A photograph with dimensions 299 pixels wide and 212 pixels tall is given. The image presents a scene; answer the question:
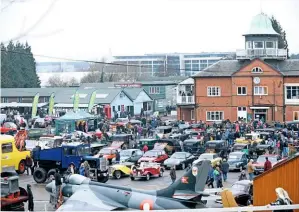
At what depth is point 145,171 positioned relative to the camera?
19672 mm

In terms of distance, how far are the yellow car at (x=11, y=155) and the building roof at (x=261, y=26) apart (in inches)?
850

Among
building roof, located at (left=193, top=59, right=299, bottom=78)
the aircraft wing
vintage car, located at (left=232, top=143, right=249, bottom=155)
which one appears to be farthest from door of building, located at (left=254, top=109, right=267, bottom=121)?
the aircraft wing

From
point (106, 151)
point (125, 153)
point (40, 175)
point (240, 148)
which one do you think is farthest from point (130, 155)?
point (40, 175)

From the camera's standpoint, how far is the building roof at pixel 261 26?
38.7 m

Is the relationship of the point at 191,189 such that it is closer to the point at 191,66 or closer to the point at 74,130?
the point at 74,130

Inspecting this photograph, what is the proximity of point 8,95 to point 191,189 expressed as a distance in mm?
34419

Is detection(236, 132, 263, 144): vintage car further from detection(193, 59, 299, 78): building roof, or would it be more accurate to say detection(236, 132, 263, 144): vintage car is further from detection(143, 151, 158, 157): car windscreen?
detection(193, 59, 299, 78): building roof

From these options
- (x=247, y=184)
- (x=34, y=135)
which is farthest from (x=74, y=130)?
(x=247, y=184)

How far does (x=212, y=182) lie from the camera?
56.5ft

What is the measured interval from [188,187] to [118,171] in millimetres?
7821

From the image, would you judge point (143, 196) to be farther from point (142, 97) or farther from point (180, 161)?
point (142, 97)

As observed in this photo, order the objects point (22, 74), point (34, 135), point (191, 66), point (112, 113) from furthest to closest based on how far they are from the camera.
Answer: point (191, 66)
point (22, 74)
point (112, 113)
point (34, 135)

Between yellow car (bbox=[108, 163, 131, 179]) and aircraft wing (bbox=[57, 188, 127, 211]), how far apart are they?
21.5 feet

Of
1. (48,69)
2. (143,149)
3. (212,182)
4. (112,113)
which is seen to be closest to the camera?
(212,182)
